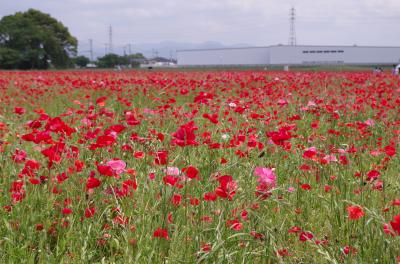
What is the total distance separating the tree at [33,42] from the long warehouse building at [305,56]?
2724cm

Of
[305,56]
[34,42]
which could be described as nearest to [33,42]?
[34,42]

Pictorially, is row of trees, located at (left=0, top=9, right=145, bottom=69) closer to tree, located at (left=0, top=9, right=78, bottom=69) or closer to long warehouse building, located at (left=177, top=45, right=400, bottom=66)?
tree, located at (left=0, top=9, right=78, bottom=69)

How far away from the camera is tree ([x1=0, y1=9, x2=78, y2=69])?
51031 millimetres

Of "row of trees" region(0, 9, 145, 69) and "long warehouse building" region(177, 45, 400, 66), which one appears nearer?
"row of trees" region(0, 9, 145, 69)

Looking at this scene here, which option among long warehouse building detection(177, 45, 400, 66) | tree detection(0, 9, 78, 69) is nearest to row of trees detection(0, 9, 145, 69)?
tree detection(0, 9, 78, 69)

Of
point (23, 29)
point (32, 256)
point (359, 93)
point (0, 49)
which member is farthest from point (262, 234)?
point (23, 29)

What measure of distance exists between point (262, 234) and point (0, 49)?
52.6 m

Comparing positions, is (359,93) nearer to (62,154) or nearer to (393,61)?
(62,154)

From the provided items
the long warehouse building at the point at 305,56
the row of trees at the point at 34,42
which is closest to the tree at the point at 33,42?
the row of trees at the point at 34,42

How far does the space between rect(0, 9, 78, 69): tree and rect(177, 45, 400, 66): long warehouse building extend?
27.2 m

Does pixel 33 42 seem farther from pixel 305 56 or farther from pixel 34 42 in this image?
pixel 305 56

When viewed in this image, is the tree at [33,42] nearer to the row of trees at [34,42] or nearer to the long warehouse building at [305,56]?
the row of trees at [34,42]

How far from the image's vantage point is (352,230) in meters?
2.51

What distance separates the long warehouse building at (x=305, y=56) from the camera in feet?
239
